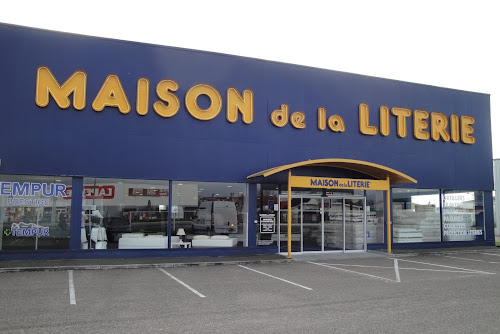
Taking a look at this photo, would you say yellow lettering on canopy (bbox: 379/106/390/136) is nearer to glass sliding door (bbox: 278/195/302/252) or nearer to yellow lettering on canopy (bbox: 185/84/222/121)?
glass sliding door (bbox: 278/195/302/252)

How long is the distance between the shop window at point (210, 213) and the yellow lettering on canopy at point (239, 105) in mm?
2288

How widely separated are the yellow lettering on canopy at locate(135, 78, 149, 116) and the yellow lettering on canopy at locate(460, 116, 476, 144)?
1339 centimetres

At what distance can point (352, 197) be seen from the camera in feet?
53.6

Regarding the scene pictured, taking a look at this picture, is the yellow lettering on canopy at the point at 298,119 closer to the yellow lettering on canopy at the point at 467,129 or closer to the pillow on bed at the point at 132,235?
the pillow on bed at the point at 132,235

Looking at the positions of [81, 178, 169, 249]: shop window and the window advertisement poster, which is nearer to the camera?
[81, 178, 169, 249]: shop window

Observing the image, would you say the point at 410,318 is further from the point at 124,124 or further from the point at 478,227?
the point at 478,227

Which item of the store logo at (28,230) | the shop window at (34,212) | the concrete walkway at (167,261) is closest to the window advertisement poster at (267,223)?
the concrete walkway at (167,261)

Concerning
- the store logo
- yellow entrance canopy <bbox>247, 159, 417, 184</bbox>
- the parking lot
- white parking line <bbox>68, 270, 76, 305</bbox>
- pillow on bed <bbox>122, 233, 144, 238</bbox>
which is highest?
yellow entrance canopy <bbox>247, 159, 417, 184</bbox>

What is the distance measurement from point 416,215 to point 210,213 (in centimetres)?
878

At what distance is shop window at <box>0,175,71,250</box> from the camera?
41.2ft

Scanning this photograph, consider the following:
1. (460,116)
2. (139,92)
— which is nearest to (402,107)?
(460,116)

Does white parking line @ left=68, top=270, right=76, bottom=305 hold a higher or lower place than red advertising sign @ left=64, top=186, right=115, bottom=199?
lower

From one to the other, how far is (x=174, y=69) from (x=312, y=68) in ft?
17.1

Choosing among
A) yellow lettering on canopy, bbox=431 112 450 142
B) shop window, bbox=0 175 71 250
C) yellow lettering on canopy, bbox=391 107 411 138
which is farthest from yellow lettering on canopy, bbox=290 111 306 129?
shop window, bbox=0 175 71 250
